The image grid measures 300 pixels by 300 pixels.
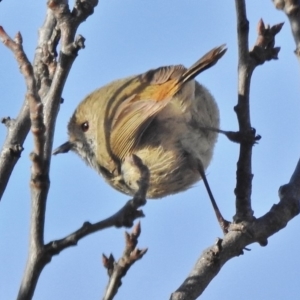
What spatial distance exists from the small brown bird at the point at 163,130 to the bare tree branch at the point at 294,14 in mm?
1275

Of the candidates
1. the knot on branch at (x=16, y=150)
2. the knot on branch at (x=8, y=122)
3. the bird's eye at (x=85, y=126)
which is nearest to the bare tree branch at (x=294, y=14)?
the knot on branch at (x=16, y=150)

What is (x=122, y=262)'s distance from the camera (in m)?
2.74

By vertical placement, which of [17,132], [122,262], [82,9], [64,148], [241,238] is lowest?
[122,262]

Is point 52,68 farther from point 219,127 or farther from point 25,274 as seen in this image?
point 219,127

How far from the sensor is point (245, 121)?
12.2 feet

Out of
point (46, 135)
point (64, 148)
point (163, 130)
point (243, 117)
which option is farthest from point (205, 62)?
point (46, 135)

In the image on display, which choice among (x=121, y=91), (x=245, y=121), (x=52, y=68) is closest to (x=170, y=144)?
(x=121, y=91)

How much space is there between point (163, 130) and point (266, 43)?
1.28m

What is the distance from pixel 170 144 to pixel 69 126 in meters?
1.32

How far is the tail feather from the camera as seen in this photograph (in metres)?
4.58

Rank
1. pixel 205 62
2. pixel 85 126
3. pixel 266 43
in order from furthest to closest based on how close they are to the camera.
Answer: pixel 85 126
pixel 205 62
pixel 266 43

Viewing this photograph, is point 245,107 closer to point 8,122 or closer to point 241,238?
point 241,238

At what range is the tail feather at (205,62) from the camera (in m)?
4.58

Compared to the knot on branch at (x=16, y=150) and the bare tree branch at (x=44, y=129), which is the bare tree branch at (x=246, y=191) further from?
the knot on branch at (x=16, y=150)
